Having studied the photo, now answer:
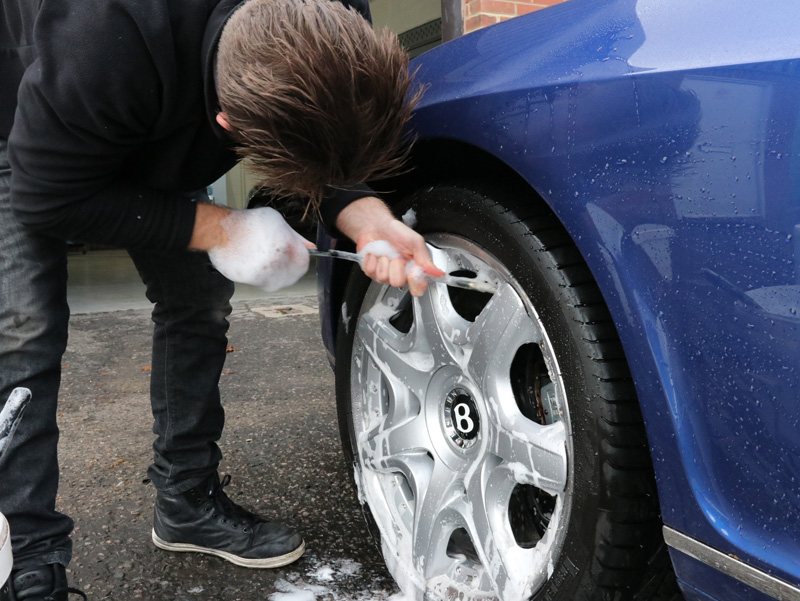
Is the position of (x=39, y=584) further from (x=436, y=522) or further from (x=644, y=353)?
(x=644, y=353)

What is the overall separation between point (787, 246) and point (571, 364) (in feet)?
1.12

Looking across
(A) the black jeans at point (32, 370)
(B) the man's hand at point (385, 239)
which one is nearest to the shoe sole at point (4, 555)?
(A) the black jeans at point (32, 370)

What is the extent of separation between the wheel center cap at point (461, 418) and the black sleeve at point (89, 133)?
0.60 m

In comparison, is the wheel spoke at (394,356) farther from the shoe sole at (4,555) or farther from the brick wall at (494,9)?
the brick wall at (494,9)

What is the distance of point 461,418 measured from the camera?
4.36 feet

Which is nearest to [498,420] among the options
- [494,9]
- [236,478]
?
[236,478]

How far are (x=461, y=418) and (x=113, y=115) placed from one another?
809 mm

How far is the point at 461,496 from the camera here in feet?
4.28

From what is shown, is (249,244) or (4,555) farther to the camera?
(249,244)

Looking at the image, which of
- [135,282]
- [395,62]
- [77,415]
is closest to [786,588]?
[395,62]

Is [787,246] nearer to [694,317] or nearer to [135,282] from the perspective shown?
[694,317]

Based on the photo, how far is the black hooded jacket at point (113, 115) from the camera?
106 centimetres

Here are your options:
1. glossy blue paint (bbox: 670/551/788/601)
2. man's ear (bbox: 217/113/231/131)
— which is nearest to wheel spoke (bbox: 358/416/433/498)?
glossy blue paint (bbox: 670/551/788/601)

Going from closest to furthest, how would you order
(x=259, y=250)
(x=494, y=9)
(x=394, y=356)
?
(x=259, y=250), (x=394, y=356), (x=494, y=9)
